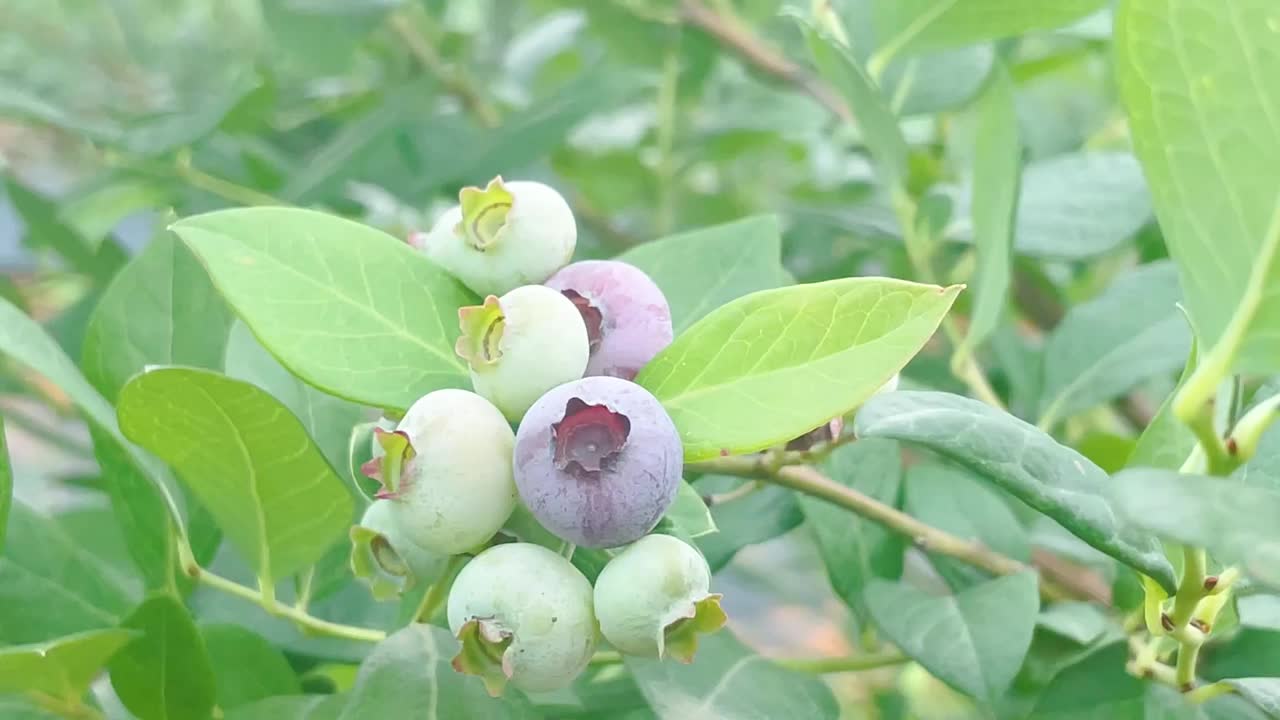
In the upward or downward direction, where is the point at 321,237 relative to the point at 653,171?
upward

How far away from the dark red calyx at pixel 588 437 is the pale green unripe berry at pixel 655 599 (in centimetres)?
3

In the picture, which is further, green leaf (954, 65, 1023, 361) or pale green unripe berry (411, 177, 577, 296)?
green leaf (954, 65, 1023, 361)

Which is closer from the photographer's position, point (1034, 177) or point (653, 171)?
point (1034, 177)

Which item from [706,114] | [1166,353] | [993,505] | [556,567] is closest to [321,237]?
[556,567]

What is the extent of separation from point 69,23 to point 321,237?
151 centimetres

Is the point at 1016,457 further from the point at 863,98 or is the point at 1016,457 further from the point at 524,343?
the point at 863,98

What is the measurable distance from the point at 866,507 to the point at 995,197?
20 centimetres


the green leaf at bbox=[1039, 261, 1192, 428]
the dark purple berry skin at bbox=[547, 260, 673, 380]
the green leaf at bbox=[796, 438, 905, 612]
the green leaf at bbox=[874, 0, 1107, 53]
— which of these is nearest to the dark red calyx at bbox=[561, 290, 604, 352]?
the dark purple berry skin at bbox=[547, 260, 673, 380]

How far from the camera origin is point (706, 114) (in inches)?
47.8

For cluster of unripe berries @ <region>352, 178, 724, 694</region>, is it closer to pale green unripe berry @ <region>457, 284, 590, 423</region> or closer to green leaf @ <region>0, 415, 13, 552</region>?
pale green unripe berry @ <region>457, 284, 590, 423</region>

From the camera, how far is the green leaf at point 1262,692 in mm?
435

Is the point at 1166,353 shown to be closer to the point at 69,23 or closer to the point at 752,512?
the point at 752,512

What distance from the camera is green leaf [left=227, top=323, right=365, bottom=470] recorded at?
0.52 meters

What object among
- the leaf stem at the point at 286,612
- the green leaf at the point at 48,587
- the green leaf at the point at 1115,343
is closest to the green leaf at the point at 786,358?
the leaf stem at the point at 286,612
